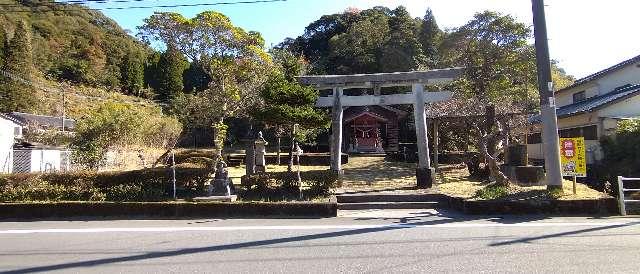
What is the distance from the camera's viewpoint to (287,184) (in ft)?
41.1

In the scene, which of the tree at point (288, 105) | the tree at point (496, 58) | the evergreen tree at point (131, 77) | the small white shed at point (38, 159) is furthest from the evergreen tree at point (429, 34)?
the evergreen tree at point (131, 77)

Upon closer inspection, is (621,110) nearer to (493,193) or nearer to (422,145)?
(422,145)

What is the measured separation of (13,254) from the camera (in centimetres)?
638

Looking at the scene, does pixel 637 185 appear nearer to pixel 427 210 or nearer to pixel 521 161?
pixel 521 161

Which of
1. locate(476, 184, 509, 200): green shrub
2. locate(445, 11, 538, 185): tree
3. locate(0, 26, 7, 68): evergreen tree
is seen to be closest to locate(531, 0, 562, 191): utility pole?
locate(476, 184, 509, 200): green shrub

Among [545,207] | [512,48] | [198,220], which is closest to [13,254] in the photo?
[198,220]

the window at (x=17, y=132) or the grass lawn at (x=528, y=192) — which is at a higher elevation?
the window at (x=17, y=132)

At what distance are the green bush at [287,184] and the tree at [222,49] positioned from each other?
67.8 feet

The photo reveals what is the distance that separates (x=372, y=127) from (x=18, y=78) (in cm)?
2799

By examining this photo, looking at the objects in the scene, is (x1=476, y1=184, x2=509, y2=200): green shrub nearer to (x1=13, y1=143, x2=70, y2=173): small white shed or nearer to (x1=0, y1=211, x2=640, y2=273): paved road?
(x1=0, y1=211, x2=640, y2=273): paved road

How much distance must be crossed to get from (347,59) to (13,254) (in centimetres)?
4210

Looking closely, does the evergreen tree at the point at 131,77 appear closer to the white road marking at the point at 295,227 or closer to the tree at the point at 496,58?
the tree at the point at 496,58

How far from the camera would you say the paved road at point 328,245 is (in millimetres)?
5586

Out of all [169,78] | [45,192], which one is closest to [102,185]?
[45,192]
